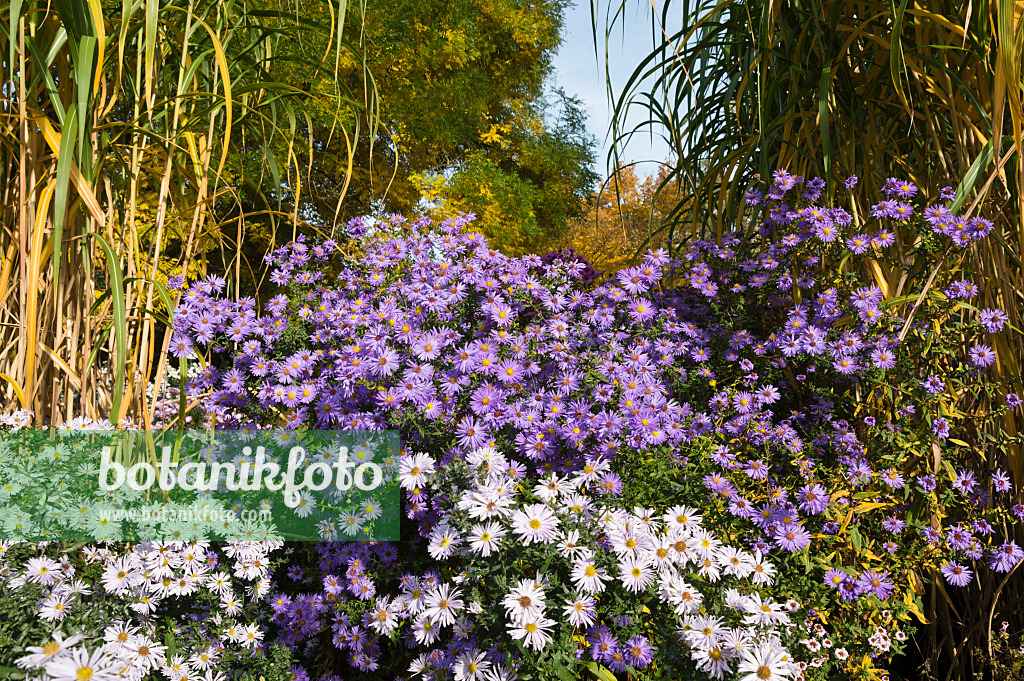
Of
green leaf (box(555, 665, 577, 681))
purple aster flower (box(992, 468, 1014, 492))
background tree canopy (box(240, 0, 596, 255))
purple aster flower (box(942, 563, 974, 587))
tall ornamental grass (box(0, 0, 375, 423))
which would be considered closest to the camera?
green leaf (box(555, 665, 577, 681))

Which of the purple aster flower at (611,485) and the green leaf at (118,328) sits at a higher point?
the green leaf at (118,328)

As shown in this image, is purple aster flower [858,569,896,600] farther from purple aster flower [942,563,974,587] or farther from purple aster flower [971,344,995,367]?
purple aster flower [971,344,995,367]

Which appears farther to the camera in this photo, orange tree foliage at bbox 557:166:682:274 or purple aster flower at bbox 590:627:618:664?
orange tree foliage at bbox 557:166:682:274

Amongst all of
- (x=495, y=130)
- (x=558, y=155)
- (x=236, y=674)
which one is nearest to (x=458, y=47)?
(x=495, y=130)

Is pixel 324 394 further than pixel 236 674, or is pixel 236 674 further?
pixel 324 394

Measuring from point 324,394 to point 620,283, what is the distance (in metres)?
0.84

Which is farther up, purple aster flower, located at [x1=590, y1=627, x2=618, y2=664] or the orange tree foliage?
the orange tree foliage

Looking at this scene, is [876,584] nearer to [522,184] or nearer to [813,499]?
[813,499]

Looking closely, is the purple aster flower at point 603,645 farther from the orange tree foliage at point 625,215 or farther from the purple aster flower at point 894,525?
the orange tree foliage at point 625,215

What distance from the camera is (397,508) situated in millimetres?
1555

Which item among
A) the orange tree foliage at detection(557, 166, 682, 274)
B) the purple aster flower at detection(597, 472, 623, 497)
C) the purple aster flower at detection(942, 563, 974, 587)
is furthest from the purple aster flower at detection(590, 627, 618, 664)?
the orange tree foliage at detection(557, 166, 682, 274)

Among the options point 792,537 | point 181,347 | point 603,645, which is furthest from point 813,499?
point 181,347

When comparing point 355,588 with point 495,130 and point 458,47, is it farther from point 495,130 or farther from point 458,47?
point 495,130

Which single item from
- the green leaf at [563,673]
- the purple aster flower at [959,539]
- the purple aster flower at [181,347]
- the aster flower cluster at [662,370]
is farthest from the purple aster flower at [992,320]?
the purple aster flower at [181,347]
